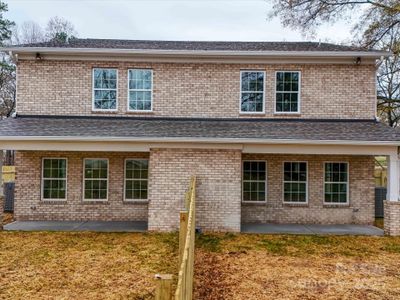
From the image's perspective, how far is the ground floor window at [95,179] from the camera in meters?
13.3

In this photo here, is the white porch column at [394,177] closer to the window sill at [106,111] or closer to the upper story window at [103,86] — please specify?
the window sill at [106,111]

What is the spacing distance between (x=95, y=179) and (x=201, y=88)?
5455mm

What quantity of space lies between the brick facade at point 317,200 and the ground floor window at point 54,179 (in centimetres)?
705

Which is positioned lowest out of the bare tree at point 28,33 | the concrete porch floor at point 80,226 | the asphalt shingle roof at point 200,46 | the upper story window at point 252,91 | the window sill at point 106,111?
the concrete porch floor at point 80,226

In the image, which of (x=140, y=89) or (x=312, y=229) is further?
(x=140, y=89)

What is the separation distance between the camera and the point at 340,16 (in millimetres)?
19453

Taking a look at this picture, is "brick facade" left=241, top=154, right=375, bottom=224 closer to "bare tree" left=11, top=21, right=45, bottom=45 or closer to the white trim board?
the white trim board

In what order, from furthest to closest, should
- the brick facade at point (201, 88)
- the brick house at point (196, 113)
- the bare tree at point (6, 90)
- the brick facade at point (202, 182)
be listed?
the bare tree at point (6, 90) → the brick facade at point (201, 88) → the brick house at point (196, 113) → the brick facade at point (202, 182)

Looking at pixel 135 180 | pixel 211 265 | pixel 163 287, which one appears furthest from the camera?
pixel 135 180

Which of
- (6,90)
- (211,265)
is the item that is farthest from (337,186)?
(6,90)

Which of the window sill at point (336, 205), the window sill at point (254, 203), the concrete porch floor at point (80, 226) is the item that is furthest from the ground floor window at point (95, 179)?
the window sill at point (336, 205)

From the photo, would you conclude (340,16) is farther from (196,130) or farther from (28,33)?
(28,33)

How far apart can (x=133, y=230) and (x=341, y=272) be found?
21.9 feet

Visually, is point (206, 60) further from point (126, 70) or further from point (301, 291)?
point (301, 291)
